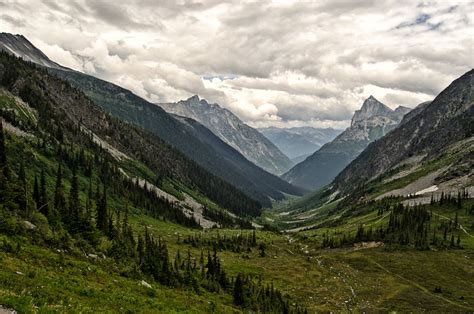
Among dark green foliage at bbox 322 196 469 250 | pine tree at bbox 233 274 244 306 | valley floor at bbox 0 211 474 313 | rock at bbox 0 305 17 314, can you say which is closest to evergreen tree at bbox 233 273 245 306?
pine tree at bbox 233 274 244 306

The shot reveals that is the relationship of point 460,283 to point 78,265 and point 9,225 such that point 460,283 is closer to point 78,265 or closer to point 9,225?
point 78,265

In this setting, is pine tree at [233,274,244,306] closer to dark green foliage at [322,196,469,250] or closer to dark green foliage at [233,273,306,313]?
dark green foliage at [233,273,306,313]

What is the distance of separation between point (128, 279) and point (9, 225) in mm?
14182

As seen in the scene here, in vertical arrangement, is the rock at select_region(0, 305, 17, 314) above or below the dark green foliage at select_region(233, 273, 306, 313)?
above

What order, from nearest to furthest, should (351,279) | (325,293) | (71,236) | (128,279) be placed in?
(128,279) < (71,236) < (325,293) < (351,279)

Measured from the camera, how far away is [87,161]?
653 ft

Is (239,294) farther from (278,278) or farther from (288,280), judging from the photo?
(278,278)

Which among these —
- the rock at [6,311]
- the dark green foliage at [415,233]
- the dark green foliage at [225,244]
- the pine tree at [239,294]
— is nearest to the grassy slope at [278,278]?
the rock at [6,311]

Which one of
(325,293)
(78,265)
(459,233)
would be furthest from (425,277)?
(78,265)

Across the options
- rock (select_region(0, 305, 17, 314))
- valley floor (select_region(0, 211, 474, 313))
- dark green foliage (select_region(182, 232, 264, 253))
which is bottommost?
dark green foliage (select_region(182, 232, 264, 253))

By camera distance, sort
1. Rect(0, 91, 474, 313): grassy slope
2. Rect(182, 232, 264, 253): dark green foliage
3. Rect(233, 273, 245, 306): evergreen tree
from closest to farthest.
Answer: Rect(0, 91, 474, 313): grassy slope < Rect(233, 273, 245, 306): evergreen tree < Rect(182, 232, 264, 253): dark green foliage

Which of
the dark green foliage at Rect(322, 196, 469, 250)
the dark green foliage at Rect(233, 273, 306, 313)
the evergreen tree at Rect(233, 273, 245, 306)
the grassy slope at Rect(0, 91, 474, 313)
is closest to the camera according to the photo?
the grassy slope at Rect(0, 91, 474, 313)

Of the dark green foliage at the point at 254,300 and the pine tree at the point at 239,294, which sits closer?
the dark green foliage at the point at 254,300

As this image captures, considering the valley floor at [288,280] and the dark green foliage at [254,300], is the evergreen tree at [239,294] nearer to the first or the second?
the dark green foliage at [254,300]
